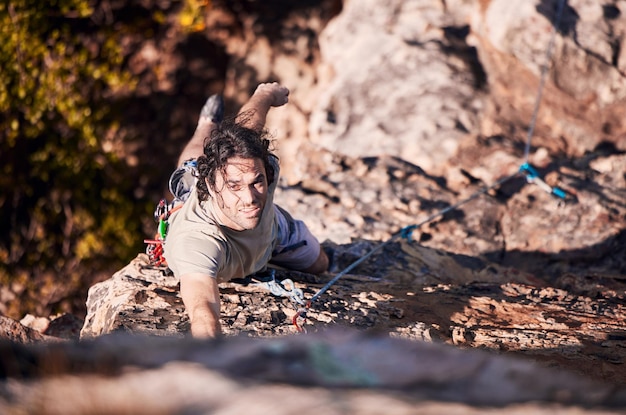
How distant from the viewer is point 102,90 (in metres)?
7.55

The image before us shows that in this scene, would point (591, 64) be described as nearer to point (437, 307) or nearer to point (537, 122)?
point (537, 122)

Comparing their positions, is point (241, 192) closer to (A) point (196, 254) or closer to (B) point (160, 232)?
(A) point (196, 254)

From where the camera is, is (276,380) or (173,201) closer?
(276,380)

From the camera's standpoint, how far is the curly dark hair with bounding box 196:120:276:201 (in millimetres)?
3484

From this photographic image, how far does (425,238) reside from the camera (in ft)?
17.5

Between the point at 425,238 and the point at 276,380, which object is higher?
the point at 276,380

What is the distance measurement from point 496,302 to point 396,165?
197 cm

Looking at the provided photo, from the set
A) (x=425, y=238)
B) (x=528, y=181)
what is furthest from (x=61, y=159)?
(x=528, y=181)

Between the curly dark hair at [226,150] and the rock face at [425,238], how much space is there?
0.56 metres

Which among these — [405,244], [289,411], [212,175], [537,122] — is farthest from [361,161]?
[289,411]

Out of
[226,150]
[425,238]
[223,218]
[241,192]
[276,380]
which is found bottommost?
[425,238]

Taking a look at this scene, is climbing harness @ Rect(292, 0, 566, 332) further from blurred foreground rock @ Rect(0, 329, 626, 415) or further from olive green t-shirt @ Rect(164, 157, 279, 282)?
blurred foreground rock @ Rect(0, 329, 626, 415)

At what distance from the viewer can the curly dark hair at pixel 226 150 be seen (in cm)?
348

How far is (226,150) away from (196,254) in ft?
1.54
